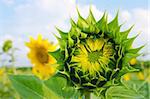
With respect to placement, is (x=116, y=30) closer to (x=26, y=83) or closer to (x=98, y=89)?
(x=98, y=89)

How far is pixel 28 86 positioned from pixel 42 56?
10.0 feet

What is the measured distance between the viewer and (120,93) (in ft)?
4.02

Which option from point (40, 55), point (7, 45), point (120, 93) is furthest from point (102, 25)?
point (7, 45)

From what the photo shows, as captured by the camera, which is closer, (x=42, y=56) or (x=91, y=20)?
(x=91, y=20)

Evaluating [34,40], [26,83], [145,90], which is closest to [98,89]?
[26,83]

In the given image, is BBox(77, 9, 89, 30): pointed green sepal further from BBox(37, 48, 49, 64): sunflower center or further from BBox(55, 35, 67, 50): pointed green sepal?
BBox(37, 48, 49, 64): sunflower center

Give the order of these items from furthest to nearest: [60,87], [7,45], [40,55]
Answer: [7,45], [40,55], [60,87]

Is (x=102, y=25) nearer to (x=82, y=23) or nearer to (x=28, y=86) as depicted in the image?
(x=82, y=23)

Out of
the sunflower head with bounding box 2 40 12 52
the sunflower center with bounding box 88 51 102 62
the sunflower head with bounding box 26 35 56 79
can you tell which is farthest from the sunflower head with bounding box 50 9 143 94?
the sunflower head with bounding box 2 40 12 52

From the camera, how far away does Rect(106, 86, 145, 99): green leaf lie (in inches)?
45.8

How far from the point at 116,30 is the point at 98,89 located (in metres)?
0.16

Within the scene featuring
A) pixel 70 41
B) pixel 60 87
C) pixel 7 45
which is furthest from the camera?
pixel 7 45

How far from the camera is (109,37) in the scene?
1167 millimetres

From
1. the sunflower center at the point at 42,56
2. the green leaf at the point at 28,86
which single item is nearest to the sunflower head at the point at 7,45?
the sunflower center at the point at 42,56
